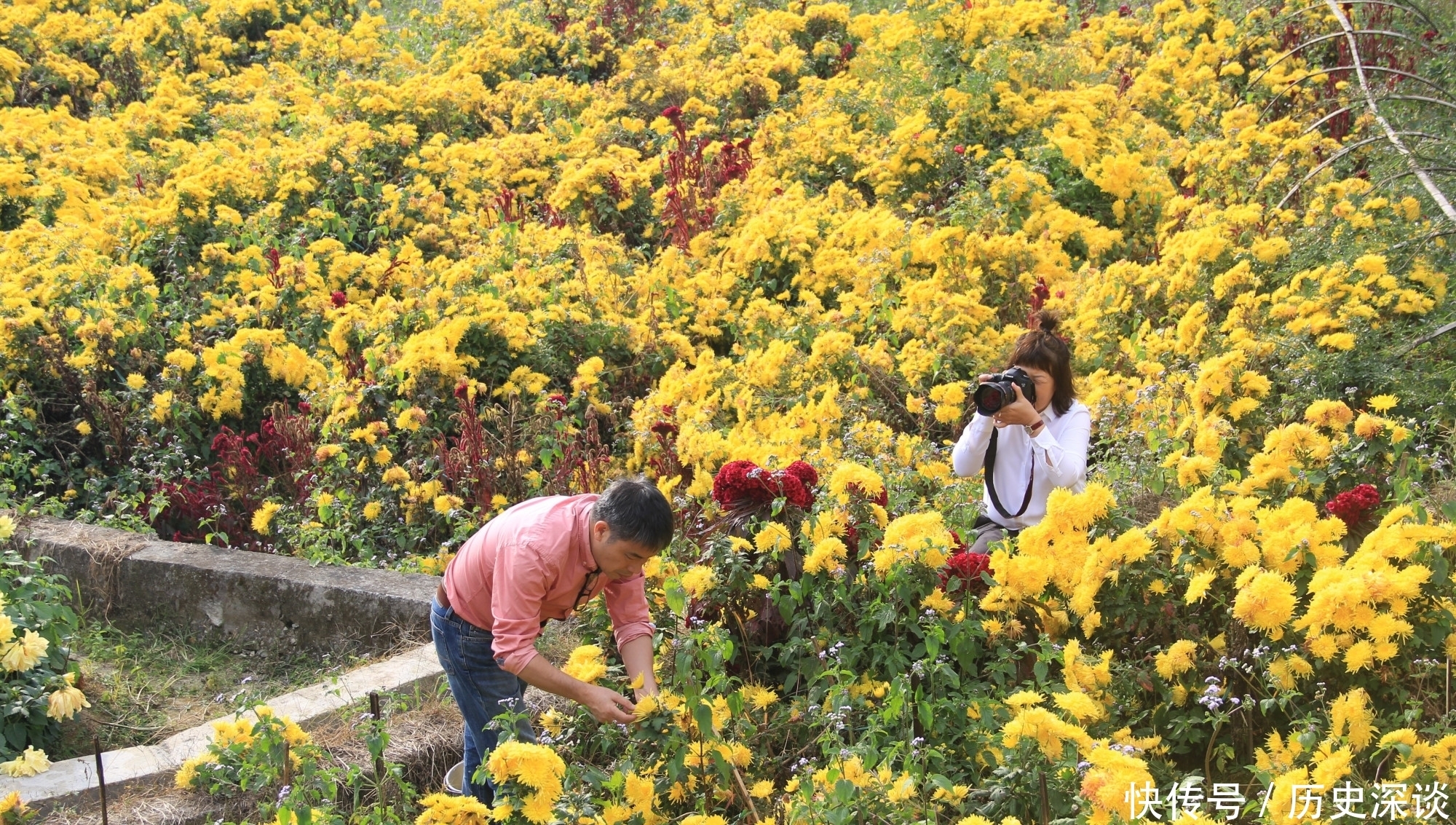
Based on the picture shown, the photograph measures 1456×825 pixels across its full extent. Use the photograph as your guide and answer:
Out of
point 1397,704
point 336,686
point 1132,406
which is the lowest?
point 336,686

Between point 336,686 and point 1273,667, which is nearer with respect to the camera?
point 1273,667

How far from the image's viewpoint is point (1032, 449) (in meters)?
3.77

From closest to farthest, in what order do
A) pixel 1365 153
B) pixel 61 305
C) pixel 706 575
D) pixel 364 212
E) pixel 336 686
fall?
pixel 706 575
pixel 336 686
pixel 1365 153
pixel 61 305
pixel 364 212

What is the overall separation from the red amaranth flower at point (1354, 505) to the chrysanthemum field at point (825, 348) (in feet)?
0.05

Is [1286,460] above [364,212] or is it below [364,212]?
above

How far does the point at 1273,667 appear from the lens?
2.63 metres

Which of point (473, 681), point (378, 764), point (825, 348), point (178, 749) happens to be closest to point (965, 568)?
point (473, 681)

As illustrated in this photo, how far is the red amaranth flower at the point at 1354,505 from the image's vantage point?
9.68 feet

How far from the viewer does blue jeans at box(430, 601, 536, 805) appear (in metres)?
3.10

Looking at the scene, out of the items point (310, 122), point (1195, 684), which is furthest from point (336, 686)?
point (310, 122)

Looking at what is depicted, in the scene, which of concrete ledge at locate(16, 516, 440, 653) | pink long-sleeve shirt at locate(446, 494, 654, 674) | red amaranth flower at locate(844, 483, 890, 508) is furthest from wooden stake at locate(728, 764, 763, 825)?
concrete ledge at locate(16, 516, 440, 653)

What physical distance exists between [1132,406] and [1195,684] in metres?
1.98

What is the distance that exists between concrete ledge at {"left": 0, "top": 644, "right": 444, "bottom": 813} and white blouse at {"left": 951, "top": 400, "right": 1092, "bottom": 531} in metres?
1.92

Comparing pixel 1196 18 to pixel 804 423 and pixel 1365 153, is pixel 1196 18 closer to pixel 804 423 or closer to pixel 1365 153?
pixel 1365 153
